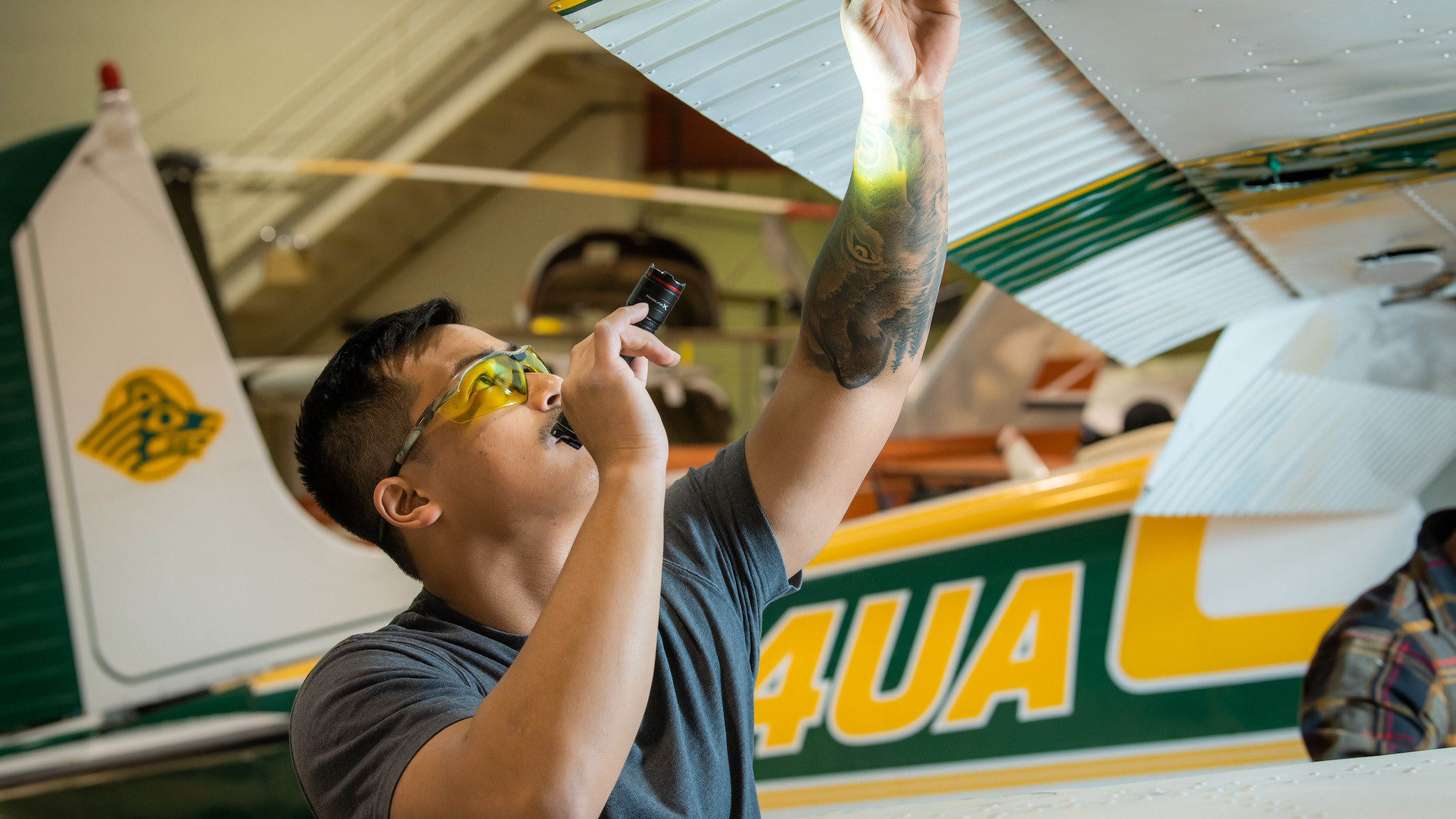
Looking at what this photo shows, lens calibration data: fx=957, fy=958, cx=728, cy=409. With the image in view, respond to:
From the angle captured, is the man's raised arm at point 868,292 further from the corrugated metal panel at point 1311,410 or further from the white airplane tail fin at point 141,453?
the white airplane tail fin at point 141,453

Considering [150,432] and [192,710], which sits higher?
[150,432]

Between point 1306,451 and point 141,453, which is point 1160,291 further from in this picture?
Answer: point 141,453

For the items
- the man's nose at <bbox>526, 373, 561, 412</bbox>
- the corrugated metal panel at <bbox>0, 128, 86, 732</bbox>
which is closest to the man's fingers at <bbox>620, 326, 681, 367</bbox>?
the man's nose at <bbox>526, 373, 561, 412</bbox>

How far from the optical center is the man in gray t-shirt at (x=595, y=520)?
0.74 metres

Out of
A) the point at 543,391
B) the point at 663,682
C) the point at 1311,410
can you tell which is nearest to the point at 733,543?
the point at 663,682

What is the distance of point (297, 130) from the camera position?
28.8 ft

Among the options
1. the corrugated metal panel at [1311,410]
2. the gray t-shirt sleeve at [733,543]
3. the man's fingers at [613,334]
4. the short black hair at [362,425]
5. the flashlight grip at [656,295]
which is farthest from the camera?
the corrugated metal panel at [1311,410]

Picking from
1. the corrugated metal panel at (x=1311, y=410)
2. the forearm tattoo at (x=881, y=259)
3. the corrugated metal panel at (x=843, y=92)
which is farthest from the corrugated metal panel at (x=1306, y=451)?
the forearm tattoo at (x=881, y=259)

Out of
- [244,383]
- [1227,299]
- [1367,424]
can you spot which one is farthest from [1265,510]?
[244,383]

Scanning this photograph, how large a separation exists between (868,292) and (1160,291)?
749 mm

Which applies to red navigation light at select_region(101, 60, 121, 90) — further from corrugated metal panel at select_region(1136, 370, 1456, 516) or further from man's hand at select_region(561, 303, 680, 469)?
corrugated metal panel at select_region(1136, 370, 1456, 516)

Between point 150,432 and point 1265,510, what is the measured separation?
113 inches

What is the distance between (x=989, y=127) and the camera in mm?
1146

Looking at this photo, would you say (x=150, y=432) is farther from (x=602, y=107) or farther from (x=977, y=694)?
(x=602, y=107)
